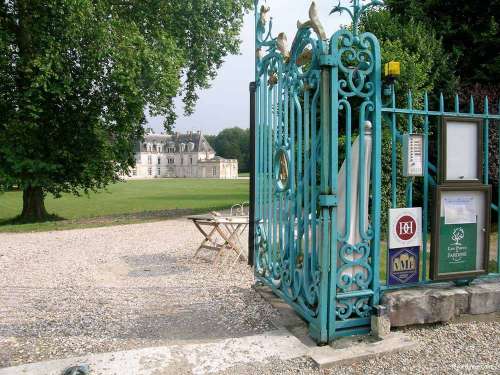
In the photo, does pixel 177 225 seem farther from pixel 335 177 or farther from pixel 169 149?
pixel 169 149

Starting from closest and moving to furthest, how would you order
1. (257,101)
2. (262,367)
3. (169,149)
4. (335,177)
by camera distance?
(262,367) < (335,177) < (257,101) < (169,149)

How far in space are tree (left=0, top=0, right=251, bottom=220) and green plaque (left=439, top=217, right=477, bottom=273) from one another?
11.5 m

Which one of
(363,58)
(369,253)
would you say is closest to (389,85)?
(363,58)

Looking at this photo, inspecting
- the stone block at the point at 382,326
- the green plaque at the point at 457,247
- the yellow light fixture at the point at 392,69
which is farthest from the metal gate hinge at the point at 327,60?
the stone block at the point at 382,326

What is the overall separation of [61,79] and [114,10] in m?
3.70

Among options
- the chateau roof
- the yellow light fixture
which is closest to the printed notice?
the yellow light fixture

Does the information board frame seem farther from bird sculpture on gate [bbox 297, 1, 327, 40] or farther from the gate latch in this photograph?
bird sculpture on gate [bbox 297, 1, 327, 40]

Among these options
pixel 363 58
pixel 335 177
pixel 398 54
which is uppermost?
pixel 398 54

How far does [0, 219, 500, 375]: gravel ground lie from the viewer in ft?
10.7

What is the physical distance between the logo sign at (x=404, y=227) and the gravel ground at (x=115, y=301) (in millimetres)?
1507

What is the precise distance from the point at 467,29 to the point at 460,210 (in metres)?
11.3

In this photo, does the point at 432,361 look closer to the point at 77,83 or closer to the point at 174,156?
the point at 77,83

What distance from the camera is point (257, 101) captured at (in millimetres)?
5078

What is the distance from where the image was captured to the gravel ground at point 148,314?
3.27 m
